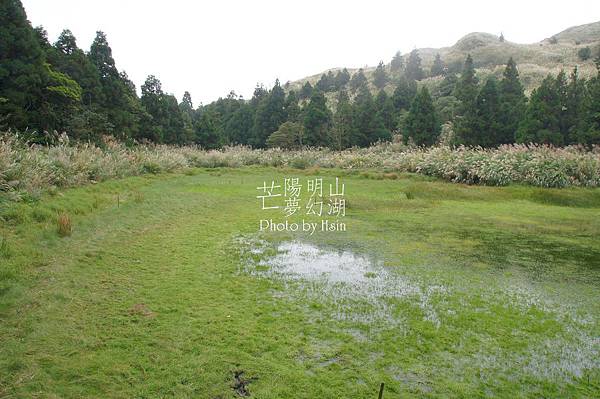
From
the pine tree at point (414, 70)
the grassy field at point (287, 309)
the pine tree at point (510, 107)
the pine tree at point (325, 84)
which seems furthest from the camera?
the pine tree at point (325, 84)

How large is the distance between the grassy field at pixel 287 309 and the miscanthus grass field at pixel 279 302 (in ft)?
0.07

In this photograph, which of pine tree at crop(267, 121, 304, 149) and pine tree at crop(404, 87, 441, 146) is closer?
pine tree at crop(404, 87, 441, 146)

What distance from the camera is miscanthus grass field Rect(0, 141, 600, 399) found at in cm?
315

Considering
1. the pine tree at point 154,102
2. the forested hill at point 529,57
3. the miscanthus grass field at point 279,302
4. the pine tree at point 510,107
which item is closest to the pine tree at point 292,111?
the pine tree at point 154,102

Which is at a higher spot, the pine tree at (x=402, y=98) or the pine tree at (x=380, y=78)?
the pine tree at (x=380, y=78)

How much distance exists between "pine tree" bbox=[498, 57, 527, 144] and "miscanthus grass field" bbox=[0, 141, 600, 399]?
696 inches

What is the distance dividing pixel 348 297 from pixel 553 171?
1428cm

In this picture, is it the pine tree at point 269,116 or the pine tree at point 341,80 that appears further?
the pine tree at point 341,80

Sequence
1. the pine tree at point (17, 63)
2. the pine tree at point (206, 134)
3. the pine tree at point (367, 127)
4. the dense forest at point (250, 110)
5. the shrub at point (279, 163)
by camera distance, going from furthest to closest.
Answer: the pine tree at point (206, 134)
the pine tree at point (367, 127)
the dense forest at point (250, 110)
the pine tree at point (17, 63)
the shrub at point (279, 163)

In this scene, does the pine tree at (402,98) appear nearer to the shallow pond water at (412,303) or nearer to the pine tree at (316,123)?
the pine tree at (316,123)

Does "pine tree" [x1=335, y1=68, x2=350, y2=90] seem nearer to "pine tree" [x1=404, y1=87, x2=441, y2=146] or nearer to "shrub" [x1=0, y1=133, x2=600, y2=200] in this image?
"pine tree" [x1=404, y1=87, x2=441, y2=146]

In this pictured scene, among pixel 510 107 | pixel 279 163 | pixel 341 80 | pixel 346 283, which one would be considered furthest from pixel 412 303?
pixel 341 80

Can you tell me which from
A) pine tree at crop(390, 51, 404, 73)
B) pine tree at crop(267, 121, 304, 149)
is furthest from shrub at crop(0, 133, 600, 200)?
pine tree at crop(390, 51, 404, 73)

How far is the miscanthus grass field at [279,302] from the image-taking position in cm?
315
